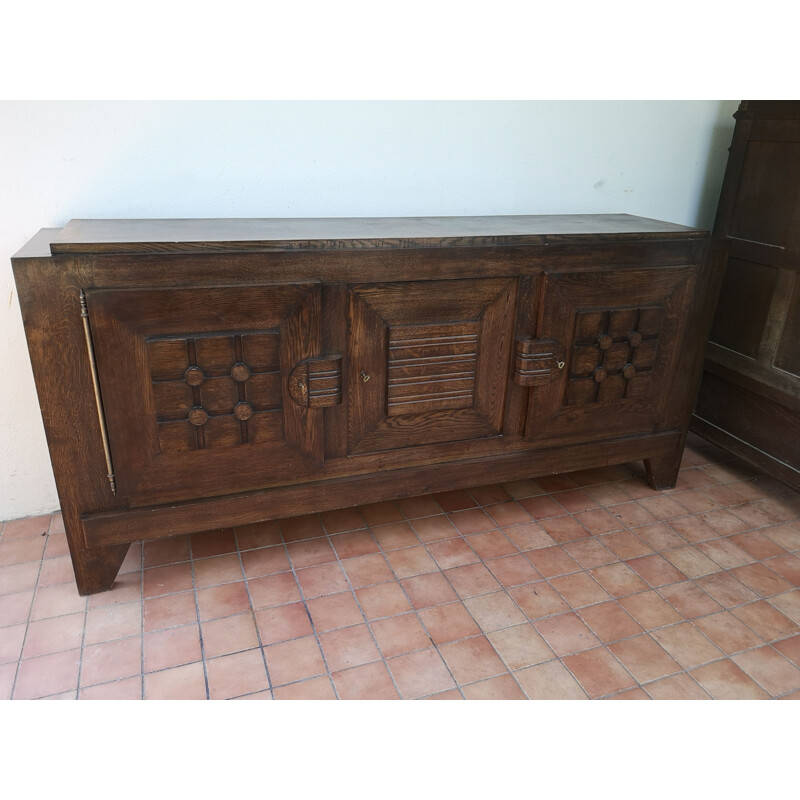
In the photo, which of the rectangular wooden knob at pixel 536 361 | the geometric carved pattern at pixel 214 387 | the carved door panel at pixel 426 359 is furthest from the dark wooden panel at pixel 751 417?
the geometric carved pattern at pixel 214 387

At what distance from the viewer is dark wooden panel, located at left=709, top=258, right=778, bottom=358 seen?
8.26 ft

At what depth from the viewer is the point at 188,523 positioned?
196 centimetres

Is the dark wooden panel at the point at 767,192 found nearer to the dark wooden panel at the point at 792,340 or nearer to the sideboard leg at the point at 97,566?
the dark wooden panel at the point at 792,340

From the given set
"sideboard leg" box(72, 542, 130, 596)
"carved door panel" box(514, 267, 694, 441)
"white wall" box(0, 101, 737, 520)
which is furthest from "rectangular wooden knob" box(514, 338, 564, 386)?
"sideboard leg" box(72, 542, 130, 596)

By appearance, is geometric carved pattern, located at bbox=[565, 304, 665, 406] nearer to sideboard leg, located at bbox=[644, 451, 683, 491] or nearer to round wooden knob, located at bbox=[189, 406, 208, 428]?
sideboard leg, located at bbox=[644, 451, 683, 491]

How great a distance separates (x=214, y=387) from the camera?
1.82m

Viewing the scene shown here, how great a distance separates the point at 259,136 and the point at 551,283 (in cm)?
105

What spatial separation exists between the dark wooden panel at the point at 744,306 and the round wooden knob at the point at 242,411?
1943mm

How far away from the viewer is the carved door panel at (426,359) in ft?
6.37

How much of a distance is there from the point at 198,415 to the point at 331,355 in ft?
1.32

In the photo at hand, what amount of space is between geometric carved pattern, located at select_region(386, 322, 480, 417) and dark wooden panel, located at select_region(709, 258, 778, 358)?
124 centimetres

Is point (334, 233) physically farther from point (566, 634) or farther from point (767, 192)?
point (767, 192)

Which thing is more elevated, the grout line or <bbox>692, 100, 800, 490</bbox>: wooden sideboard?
<bbox>692, 100, 800, 490</bbox>: wooden sideboard

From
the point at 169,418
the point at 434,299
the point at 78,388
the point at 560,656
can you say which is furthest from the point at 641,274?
the point at 78,388
